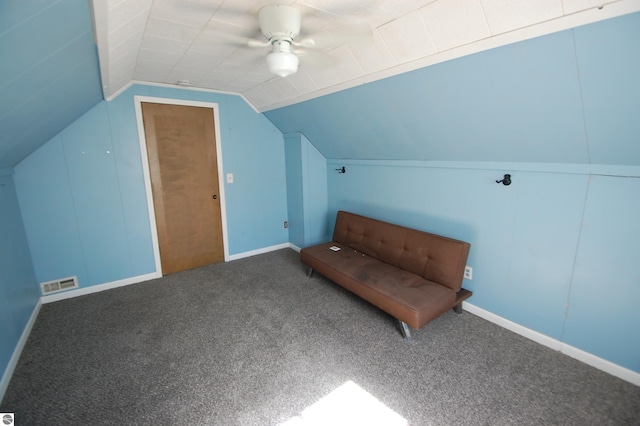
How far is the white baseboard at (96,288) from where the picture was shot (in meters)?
2.91

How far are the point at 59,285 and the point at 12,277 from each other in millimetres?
847

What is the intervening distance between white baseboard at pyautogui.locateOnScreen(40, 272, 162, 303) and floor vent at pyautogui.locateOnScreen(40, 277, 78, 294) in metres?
0.05

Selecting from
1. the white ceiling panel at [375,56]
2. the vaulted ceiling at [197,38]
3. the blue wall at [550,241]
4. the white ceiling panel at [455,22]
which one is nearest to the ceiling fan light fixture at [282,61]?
the vaulted ceiling at [197,38]

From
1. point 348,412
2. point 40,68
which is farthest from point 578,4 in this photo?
point 40,68

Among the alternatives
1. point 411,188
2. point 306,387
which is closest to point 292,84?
point 411,188

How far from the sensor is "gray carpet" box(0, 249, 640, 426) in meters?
1.62

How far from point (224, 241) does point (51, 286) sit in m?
1.80

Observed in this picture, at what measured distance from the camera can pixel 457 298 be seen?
2.40 m

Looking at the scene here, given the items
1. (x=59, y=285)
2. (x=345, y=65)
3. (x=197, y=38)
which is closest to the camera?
(x=197, y=38)

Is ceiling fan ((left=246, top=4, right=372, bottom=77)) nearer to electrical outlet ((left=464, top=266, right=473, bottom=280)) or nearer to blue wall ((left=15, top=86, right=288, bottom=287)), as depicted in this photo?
electrical outlet ((left=464, top=266, right=473, bottom=280))

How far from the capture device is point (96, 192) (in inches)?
118

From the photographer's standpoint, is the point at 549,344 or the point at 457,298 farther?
the point at 457,298

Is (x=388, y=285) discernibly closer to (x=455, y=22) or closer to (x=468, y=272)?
(x=468, y=272)

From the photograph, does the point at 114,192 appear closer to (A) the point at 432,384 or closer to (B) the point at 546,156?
(A) the point at 432,384
